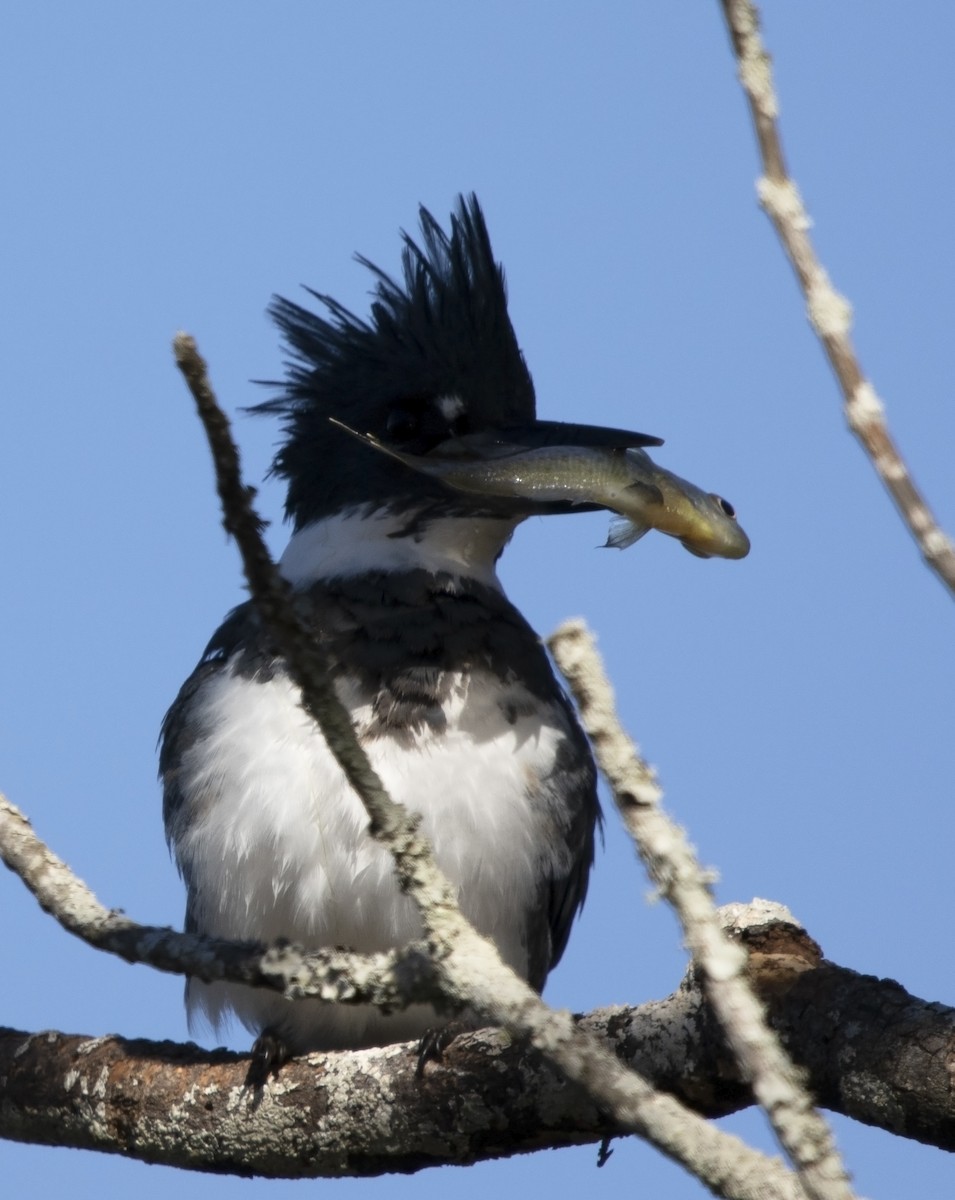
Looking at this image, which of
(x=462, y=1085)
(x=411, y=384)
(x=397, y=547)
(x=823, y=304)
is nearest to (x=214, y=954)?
(x=462, y=1085)

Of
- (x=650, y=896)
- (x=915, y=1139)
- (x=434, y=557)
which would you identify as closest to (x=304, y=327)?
(x=434, y=557)

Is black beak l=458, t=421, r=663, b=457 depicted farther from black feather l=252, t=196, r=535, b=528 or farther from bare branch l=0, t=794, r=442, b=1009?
bare branch l=0, t=794, r=442, b=1009

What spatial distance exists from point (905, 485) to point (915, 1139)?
1.86 meters

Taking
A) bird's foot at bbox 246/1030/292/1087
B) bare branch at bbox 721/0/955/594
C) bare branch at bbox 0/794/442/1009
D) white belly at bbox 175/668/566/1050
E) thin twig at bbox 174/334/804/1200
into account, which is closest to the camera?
bare branch at bbox 721/0/955/594

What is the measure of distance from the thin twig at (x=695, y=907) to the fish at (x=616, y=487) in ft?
7.25

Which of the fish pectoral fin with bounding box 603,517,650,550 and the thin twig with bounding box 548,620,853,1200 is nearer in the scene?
the thin twig with bounding box 548,620,853,1200

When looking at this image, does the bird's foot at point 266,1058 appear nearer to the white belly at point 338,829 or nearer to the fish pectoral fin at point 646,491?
the white belly at point 338,829

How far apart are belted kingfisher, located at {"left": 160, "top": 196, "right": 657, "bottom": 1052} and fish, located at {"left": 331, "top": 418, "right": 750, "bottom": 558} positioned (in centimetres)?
18

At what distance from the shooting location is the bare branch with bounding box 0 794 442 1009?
312cm

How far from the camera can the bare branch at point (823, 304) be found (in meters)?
1.74

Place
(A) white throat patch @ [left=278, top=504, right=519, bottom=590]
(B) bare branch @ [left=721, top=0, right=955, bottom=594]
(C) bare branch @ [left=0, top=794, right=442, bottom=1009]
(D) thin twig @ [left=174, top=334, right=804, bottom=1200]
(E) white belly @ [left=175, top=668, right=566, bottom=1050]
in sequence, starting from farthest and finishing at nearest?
(A) white throat patch @ [left=278, top=504, right=519, bottom=590]
(E) white belly @ [left=175, top=668, right=566, bottom=1050]
(C) bare branch @ [left=0, top=794, right=442, bottom=1009]
(D) thin twig @ [left=174, top=334, right=804, bottom=1200]
(B) bare branch @ [left=721, top=0, right=955, bottom=594]

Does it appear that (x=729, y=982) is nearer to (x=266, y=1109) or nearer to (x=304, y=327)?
(x=266, y=1109)

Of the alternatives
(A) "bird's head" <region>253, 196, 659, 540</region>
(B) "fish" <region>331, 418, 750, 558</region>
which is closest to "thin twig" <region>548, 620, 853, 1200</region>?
(B) "fish" <region>331, 418, 750, 558</region>

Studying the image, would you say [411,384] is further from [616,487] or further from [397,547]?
[616,487]
